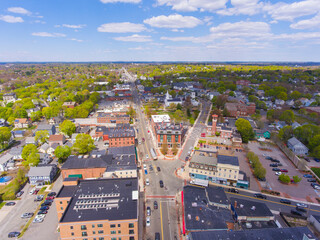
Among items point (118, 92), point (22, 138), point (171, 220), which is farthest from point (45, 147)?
point (118, 92)

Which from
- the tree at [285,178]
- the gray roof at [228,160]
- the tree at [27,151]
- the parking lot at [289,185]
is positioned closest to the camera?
the parking lot at [289,185]

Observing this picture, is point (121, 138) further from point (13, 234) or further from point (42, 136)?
point (13, 234)

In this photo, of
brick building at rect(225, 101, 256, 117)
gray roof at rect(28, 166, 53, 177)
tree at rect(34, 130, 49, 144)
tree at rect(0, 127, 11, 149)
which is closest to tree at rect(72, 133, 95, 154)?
gray roof at rect(28, 166, 53, 177)

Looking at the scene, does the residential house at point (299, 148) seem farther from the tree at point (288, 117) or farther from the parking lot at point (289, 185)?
the tree at point (288, 117)

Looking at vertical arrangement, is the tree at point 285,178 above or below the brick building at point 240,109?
below

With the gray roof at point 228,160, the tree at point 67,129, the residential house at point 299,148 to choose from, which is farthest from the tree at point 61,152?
the residential house at point 299,148

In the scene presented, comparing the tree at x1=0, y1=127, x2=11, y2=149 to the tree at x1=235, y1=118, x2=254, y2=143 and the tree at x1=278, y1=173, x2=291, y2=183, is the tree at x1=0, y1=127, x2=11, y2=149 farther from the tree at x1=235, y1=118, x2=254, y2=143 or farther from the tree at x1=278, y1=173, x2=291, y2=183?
the tree at x1=278, y1=173, x2=291, y2=183

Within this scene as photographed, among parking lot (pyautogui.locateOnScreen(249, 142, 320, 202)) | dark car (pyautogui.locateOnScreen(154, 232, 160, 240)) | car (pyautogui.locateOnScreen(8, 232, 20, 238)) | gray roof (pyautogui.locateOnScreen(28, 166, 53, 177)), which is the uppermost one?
gray roof (pyautogui.locateOnScreen(28, 166, 53, 177))

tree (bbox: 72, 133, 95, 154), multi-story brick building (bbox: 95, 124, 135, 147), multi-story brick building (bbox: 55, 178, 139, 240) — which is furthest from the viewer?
multi-story brick building (bbox: 95, 124, 135, 147)
